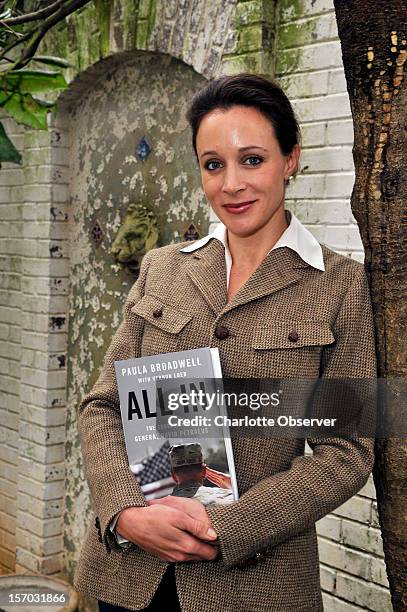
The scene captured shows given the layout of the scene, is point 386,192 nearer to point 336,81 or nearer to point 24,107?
point 336,81

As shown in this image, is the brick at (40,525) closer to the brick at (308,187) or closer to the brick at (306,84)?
the brick at (308,187)

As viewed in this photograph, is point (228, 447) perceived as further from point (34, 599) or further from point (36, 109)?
point (34, 599)

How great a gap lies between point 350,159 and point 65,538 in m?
2.25

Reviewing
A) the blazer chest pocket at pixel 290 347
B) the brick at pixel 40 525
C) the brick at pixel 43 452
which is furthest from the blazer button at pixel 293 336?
the brick at pixel 40 525

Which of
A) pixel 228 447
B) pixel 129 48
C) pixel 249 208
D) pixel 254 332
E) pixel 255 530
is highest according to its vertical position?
pixel 129 48

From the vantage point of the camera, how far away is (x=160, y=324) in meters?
1.54

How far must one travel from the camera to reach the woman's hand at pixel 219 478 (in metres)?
1.39

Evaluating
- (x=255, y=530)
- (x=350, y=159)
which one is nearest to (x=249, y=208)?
(x=255, y=530)

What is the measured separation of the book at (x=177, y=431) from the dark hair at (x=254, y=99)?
428 mm

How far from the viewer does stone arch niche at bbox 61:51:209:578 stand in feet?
10.0

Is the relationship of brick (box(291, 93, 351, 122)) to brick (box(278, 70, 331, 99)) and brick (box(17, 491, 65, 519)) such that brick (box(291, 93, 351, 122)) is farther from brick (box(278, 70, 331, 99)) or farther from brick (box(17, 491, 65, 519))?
brick (box(17, 491, 65, 519))

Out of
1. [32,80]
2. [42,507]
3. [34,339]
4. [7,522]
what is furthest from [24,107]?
[7,522]

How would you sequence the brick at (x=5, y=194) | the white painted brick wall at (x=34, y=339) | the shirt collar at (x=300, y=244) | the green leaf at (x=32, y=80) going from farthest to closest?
the brick at (x=5, y=194), the white painted brick wall at (x=34, y=339), the green leaf at (x=32, y=80), the shirt collar at (x=300, y=244)

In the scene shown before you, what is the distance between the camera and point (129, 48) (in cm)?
308
